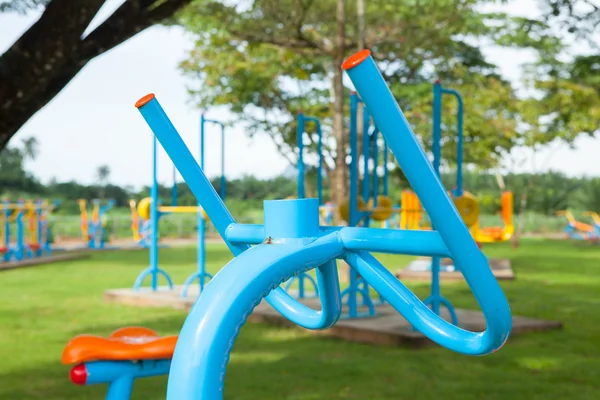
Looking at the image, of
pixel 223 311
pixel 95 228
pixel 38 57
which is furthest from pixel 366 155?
pixel 95 228

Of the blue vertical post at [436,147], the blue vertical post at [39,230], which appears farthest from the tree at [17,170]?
the blue vertical post at [436,147]

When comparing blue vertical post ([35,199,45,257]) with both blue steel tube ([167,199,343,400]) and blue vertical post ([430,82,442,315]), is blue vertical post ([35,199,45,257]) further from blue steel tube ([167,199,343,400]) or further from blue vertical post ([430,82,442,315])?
blue steel tube ([167,199,343,400])

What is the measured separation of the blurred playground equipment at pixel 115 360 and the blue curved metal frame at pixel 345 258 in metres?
1.36

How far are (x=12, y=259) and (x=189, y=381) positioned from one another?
1517 cm

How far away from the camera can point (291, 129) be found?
1964 centimetres

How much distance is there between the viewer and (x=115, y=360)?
248 centimetres

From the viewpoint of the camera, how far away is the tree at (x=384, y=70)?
549 inches

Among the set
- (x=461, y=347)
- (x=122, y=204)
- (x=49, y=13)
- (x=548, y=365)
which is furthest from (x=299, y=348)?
(x=122, y=204)

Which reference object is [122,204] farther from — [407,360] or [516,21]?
[407,360]

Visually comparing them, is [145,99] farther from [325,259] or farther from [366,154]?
[366,154]

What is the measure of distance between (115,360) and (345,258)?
1510 millimetres

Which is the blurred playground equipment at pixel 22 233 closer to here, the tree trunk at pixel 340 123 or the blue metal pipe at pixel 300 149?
the tree trunk at pixel 340 123

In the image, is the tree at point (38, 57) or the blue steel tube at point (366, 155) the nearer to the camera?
the tree at point (38, 57)

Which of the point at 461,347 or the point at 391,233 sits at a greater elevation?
the point at 391,233
